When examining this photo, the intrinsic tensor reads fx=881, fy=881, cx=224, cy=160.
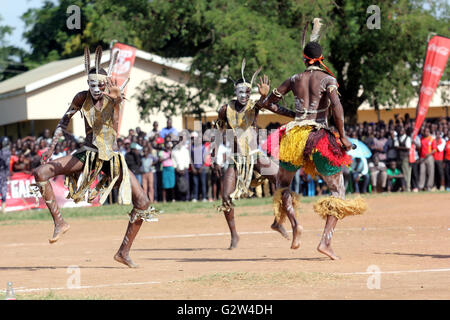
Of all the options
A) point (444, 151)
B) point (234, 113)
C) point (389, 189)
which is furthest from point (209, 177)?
point (234, 113)

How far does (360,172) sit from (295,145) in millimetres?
13232

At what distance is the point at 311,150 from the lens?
995 centimetres

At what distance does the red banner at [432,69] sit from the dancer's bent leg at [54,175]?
14.3m

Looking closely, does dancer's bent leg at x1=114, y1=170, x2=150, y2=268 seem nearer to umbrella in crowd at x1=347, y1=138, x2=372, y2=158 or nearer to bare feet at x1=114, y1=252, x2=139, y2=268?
bare feet at x1=114, y1=252, x2=139, y2=268

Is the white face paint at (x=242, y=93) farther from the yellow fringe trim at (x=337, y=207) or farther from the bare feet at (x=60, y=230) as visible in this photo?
the bare feet at (x=60, y=230)

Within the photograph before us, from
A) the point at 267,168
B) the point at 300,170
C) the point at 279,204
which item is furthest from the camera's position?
the point at 300,170

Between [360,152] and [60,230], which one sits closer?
[60,230]

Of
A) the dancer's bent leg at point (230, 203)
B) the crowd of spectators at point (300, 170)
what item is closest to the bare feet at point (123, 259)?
the dancer's bent leg at point (230, 203)

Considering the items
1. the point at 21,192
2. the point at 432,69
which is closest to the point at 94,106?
the point at 21,192

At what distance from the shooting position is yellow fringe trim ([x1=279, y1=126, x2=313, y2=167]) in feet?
33.0

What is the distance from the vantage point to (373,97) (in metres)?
27.8

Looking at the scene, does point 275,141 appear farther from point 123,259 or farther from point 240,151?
point 123,259

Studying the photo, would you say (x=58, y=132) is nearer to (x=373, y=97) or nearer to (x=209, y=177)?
(x=209, y=177)

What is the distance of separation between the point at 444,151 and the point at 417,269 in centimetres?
1488
